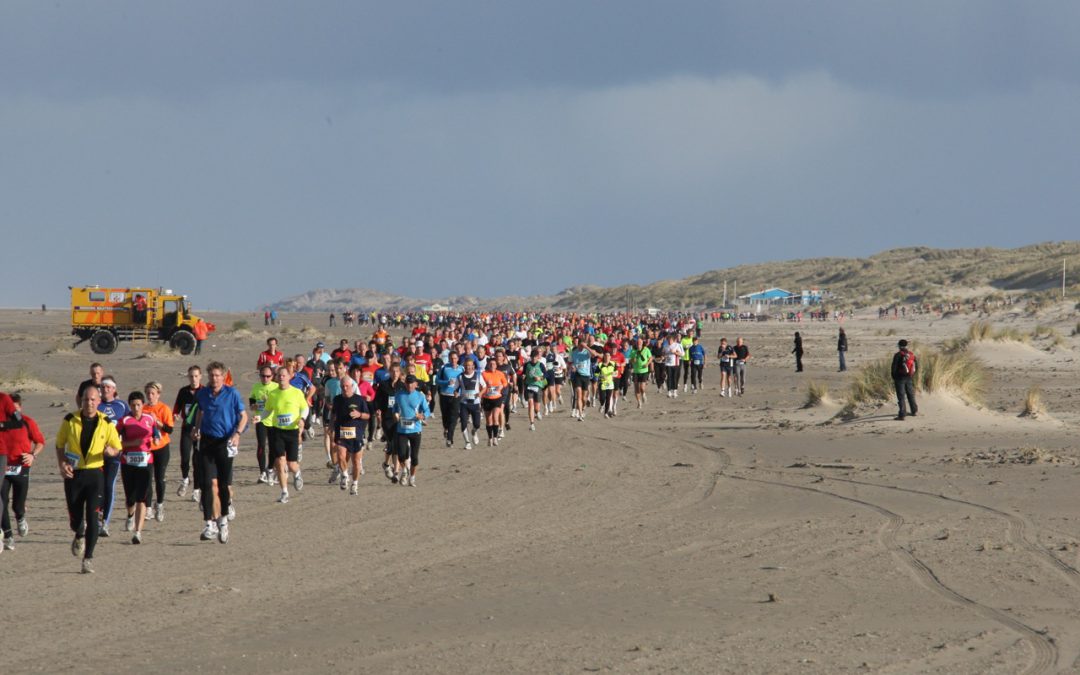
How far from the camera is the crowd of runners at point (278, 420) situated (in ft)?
35.1

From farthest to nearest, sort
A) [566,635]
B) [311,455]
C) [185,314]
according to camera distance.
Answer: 1. [185,314]
2. [311,455]
3. [566,635]

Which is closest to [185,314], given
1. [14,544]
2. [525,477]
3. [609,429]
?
[609,429]

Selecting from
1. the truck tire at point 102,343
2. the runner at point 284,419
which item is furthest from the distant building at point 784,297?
the runner at point 284,419

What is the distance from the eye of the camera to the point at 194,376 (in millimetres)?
12492

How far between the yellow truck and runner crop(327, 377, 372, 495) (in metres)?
34.7

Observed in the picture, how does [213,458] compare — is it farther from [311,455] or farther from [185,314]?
[185,314]

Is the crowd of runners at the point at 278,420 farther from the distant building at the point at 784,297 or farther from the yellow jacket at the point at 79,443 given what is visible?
the distant building at the point at 784,297

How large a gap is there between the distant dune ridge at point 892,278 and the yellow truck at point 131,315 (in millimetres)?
66251

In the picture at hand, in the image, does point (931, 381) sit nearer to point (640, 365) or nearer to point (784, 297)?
point (640, 365)

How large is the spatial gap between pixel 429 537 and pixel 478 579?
6.68ft

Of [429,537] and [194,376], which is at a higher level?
[194,376]

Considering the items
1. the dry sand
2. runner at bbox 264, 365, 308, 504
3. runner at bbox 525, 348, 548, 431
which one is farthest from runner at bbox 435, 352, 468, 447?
runner at bbox 264, 365, 308, 504

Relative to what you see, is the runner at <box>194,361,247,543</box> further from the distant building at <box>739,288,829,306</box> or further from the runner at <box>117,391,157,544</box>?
the distant building at <box>739,288,829,306</box>

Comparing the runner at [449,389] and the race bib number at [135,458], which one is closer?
the race bib number at [135,458]
